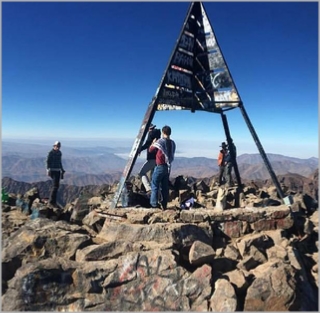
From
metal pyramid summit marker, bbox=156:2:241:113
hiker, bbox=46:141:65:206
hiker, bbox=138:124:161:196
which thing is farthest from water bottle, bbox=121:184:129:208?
metal pyramid summit marker, bbox=156:2:241:113

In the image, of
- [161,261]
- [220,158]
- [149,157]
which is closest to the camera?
[161,261]

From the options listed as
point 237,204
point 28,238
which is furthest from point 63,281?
point 237,204

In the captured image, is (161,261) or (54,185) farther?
(54,185)

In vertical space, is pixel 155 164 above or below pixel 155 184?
above

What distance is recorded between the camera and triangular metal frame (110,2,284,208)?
9414 mm

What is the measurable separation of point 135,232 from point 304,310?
3.47 m

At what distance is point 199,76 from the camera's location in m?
10.3

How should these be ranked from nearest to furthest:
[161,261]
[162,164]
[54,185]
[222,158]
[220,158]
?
[161,261], [162,164], [54,185], [222,158], [220,158]

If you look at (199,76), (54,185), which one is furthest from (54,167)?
(199,76)

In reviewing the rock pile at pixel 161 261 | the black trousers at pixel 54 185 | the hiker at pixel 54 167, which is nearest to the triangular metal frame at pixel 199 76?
the rock pile at pixel 161 261

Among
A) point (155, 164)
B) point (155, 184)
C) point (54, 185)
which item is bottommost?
point (54, 185)

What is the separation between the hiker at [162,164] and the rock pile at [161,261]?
0.83m

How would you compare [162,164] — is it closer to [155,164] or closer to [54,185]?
[155,164]

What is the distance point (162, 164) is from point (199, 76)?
3.67 m
